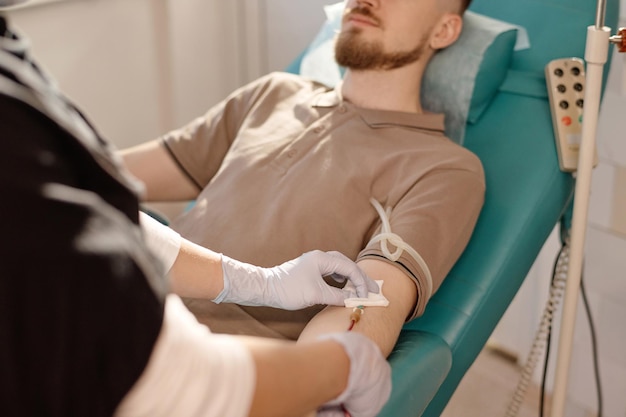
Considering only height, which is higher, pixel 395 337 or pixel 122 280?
pixel 122 280

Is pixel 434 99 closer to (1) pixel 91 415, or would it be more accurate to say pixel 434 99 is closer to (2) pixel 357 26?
(2) pixel 357 26

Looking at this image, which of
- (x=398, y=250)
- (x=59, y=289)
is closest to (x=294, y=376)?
(x=59, y=289)

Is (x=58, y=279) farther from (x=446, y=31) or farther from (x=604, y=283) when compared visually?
(x=604, y=283)

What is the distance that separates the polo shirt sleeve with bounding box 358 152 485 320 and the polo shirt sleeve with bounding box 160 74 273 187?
0.55 metres

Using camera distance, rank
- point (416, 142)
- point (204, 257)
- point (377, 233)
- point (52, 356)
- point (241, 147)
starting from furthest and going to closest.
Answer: point (241, 147) < point (416, 142) < point (377, 233) < point (204, 257) < point (52, 356)

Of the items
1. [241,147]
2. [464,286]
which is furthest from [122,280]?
[241,147]

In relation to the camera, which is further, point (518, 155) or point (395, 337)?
point (518, 155)

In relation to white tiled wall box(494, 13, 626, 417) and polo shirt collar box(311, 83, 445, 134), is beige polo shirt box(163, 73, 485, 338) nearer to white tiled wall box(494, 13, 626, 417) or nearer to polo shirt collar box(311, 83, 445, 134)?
polo shirt collar box(311, 83, 445, 134)

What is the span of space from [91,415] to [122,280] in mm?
129

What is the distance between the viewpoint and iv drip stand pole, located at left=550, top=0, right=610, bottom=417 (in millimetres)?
1465

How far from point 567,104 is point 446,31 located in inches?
13.3

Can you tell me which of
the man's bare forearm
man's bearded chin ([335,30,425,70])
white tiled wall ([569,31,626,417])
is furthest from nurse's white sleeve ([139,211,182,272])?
white tiled wall ([569,31,626,417])

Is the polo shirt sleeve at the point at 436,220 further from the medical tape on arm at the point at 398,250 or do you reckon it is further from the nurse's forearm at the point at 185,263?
the nurse's forearm at the point at 185,263

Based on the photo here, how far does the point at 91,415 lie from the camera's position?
0.76m
